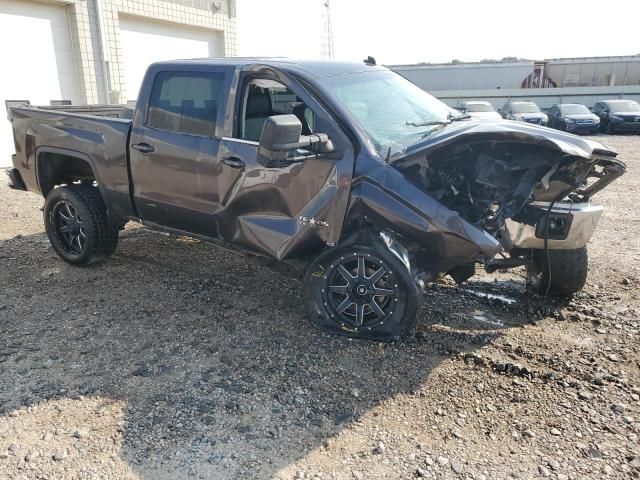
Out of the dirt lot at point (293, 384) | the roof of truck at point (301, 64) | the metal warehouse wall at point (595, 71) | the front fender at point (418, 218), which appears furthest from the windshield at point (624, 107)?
the front fender at point (418, 218)

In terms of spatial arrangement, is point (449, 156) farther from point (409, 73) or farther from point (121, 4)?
point (409, 73)

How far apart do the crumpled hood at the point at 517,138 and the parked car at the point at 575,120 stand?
21240 mm

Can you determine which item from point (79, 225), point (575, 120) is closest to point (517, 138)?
point (79, 225)

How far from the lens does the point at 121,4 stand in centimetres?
1382

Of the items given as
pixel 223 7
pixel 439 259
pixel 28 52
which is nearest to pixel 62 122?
pixel 439 259

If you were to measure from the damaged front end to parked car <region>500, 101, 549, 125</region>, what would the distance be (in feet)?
63.8

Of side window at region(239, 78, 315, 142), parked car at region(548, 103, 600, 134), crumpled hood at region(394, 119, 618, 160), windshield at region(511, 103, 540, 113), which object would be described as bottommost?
parked car at region(548, 103, 600, 134)

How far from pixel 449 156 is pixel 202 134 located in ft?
6.41

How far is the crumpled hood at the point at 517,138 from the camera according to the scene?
3320 mm

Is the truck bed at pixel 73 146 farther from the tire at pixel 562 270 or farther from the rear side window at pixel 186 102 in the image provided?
the tire at pixel 562 270

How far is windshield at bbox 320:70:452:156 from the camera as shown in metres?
3.87

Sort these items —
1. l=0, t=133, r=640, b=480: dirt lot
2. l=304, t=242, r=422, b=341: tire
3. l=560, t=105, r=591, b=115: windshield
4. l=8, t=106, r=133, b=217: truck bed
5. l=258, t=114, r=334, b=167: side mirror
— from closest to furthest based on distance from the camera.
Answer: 1. l=0, t=133, r=640, b=480: dirt lot
2. l=258, t=114, r=334, b=167: side mirror
3. l=304, t=242, r=422, b=341: tire
4. l=8, t=106, r=133, b=217: truck bed
5. l=560, t=105, r=591, b=115: windshield

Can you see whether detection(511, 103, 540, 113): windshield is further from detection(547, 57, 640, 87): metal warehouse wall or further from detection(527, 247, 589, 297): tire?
detection(527, 247, 589, 297): tire

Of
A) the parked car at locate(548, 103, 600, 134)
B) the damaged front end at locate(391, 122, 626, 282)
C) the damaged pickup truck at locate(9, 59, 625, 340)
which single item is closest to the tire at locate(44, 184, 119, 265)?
the damaged pickup truck at locate(9, 59, 625, 340)
